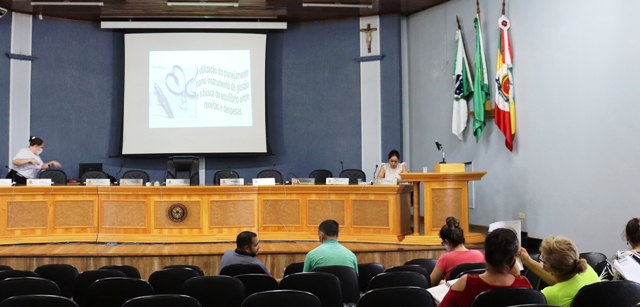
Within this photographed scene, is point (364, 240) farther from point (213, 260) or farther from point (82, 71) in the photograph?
point (82, 71)

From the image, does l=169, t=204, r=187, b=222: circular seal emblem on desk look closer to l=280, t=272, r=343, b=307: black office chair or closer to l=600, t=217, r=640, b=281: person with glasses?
l=280, t=272, r=343, b=307: black office chair

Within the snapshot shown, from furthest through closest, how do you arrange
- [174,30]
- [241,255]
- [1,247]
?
Answer: 1. [174,30]
2. [1,247]
3. [241,255]

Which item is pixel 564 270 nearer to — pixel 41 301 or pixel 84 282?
pixel 41 301

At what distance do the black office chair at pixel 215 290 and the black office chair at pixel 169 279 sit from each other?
0.73m

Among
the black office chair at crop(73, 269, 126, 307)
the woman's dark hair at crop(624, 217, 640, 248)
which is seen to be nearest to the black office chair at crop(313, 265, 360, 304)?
the black office chair at crop(73, 269, 126, 307)

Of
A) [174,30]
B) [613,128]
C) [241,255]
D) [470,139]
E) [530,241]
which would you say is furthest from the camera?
[174,30]

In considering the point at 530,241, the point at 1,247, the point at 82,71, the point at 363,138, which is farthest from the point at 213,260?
the point at 82,71

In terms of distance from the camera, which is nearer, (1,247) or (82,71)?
(1,247)

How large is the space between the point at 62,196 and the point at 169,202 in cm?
129

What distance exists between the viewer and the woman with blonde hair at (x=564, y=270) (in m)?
3.14

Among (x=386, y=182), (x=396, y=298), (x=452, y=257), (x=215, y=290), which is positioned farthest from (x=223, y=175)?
(x=396, y=298)

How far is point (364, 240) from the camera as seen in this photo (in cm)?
791

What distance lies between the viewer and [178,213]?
7977mm

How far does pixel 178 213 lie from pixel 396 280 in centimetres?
458
